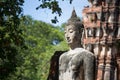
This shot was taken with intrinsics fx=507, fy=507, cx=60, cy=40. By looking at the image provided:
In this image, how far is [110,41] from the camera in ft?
129

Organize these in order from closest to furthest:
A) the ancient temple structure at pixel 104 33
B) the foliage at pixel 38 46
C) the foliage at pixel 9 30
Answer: the foliage at pixel 9 30
the ancient temple structure at pixel 104 33
the foliage at pixel 38 46

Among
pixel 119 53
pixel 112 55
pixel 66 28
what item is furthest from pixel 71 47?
pixel 112 55

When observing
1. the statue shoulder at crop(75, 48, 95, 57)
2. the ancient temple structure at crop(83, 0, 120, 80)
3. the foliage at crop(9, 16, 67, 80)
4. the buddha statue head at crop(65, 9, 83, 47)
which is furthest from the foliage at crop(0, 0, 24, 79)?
the foliage at crop(9, 16, 67, 80)

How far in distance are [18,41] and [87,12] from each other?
960 inches

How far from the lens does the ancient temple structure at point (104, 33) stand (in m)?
38.4

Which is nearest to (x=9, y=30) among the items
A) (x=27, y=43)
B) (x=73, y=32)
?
(x=73, y=32)

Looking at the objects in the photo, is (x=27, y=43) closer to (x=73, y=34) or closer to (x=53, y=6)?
(x=53, y=6)

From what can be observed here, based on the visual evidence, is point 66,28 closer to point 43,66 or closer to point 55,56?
point 55,56

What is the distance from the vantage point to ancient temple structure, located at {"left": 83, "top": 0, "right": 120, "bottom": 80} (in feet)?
126

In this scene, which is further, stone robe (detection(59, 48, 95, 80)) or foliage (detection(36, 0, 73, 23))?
foliage (detection(36, 0, 73, 23))

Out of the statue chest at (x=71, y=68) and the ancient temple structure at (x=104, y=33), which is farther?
the ancient temple structure at (x=104, y=33)

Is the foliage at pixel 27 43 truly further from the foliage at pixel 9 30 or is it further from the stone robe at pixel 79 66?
the stone robe at pixel 79 66

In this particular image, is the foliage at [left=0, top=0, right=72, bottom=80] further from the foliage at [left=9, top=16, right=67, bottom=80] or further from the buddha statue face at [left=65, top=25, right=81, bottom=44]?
the buddha statue face at [left=65, top=25, right=81, bottom=44]

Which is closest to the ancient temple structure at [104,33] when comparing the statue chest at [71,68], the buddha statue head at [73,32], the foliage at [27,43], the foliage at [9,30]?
the foliage at [27,43]
